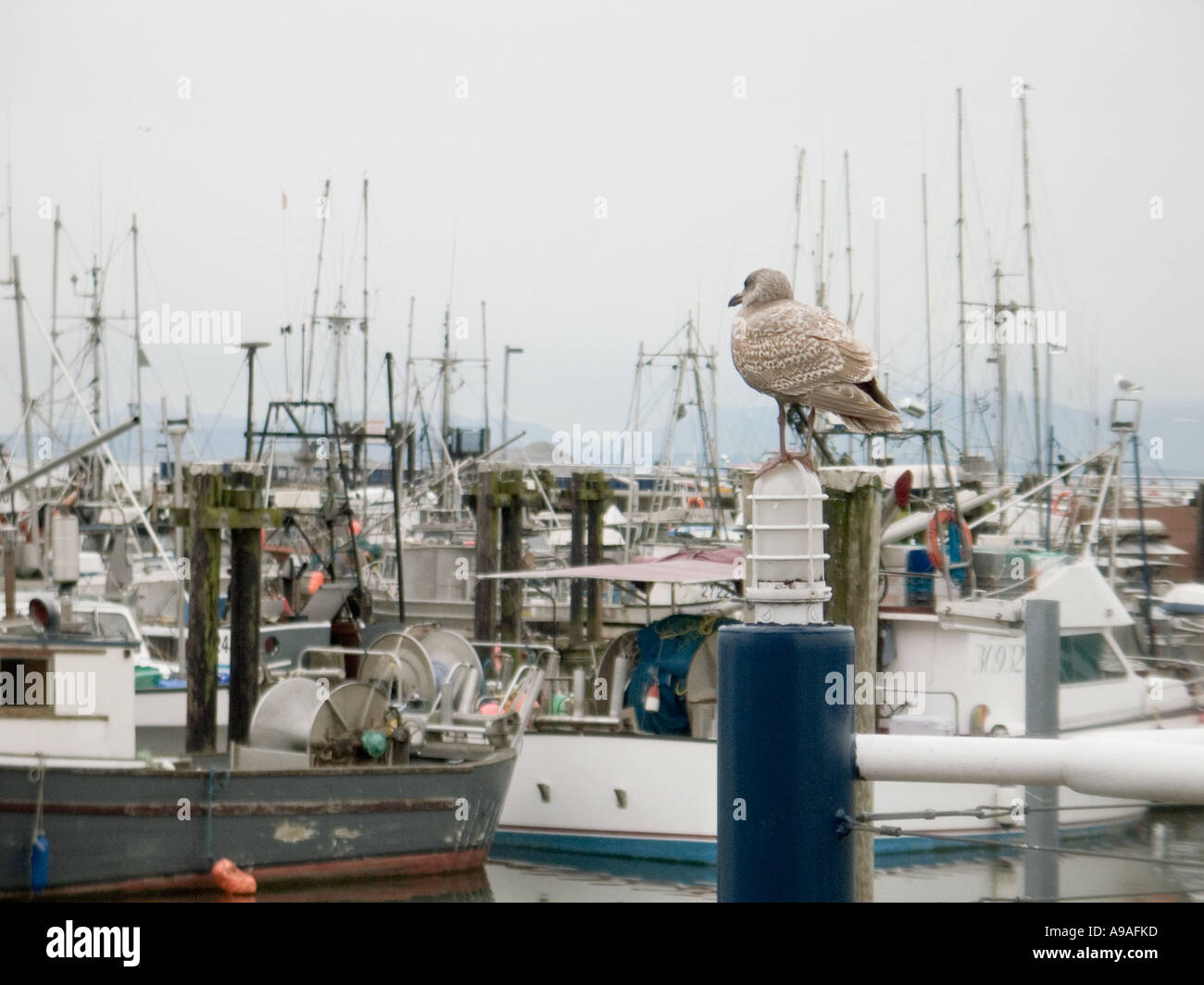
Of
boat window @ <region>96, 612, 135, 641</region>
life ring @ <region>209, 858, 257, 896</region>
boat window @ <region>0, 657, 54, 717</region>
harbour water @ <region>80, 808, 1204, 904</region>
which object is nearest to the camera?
boat window @ <region>0, 657, 54, 717</region>

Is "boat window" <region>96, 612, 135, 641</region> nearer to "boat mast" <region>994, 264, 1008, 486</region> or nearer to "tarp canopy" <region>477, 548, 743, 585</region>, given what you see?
"tarp canopy" <region>477, 548, 743, 585</region>

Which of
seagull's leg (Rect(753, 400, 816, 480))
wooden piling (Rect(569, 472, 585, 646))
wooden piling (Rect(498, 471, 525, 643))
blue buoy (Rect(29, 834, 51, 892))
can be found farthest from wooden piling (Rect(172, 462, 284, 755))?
wooden piling (Rect(569, 472, 585, 646))

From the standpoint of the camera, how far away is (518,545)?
22.5m

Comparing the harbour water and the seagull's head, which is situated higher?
the seagull's head

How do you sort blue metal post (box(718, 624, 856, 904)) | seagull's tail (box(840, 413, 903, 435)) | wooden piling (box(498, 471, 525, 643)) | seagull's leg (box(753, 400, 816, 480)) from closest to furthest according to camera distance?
blue metal post (box(718, 624, 856, 904)), seagull's leg (box(753, 400, 816, 480)), seagull's tail (box(840, 413, 903, 435)), wooden piling (box(498, 471, 525, 643))

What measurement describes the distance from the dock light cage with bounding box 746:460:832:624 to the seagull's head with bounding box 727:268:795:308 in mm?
2490

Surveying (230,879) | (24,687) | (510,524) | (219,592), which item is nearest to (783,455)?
(24,687)

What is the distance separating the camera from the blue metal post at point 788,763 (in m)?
2.92

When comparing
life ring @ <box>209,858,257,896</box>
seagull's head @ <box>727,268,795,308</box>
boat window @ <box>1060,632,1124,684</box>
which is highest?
seagull's head @ <box>727,268,795,308</box>

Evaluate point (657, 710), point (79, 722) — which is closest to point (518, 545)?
point (657, 710)

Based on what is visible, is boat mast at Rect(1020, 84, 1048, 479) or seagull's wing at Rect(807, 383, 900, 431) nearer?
seagull's wing at Rect(807, 383, 900, 431)

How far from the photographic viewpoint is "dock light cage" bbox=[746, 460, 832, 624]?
307 centimetres
